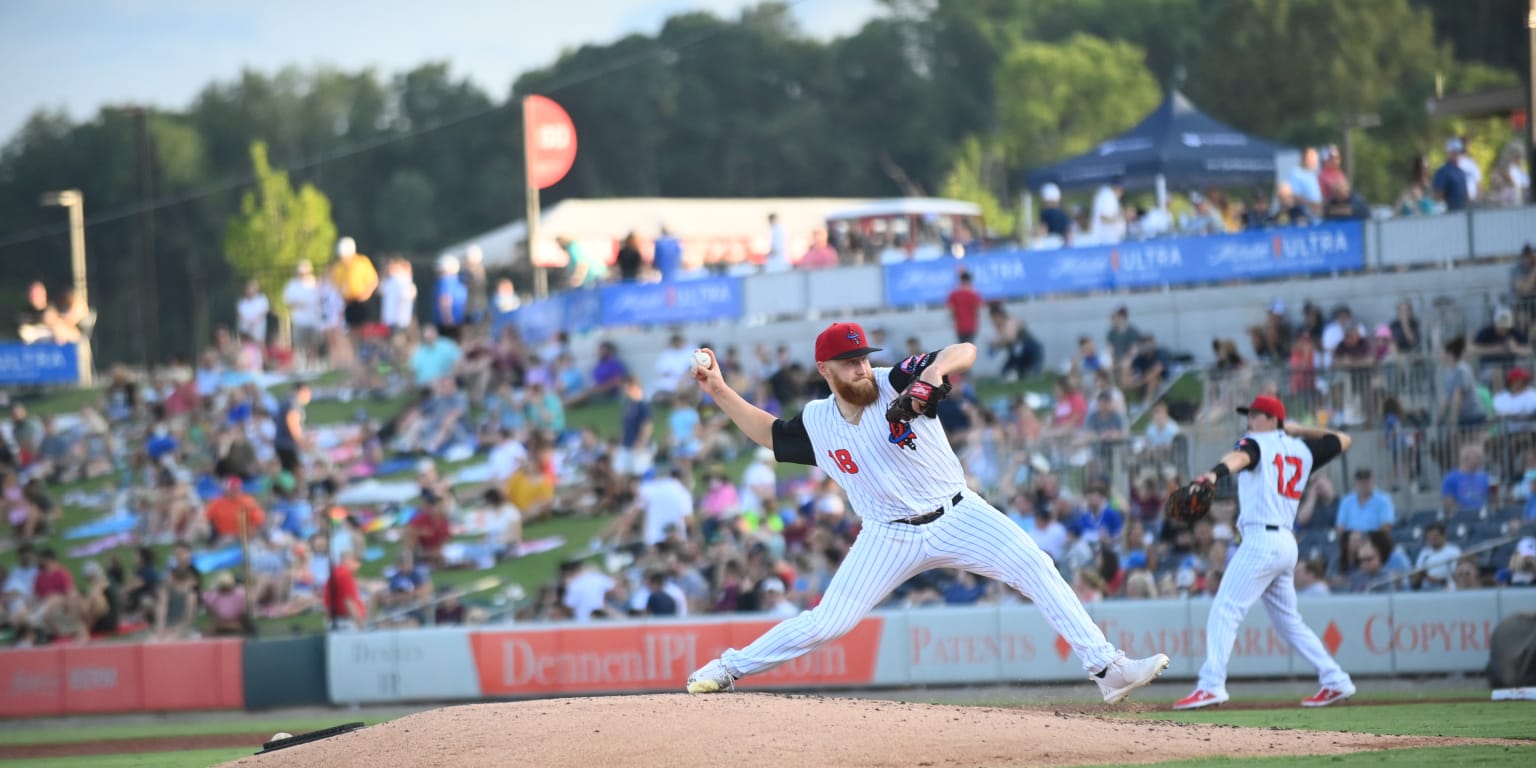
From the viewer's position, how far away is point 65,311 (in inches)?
1433

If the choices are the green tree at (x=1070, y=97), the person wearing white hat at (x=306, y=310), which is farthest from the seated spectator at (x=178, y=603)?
the green tree at (x=1070, y=97)

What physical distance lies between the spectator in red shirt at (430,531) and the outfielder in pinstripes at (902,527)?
1456cm

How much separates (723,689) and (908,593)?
9763 millimetres

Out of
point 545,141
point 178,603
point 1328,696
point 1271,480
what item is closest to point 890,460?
point 1271,480

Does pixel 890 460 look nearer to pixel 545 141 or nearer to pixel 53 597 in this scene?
pixel 53 597

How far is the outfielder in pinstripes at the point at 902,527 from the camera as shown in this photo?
9070 millimetres

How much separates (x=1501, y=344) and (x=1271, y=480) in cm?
799

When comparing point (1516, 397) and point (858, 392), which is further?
point (1516, 397)

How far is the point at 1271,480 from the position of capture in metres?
12.5

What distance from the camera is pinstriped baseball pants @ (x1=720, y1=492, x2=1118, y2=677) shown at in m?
9.05

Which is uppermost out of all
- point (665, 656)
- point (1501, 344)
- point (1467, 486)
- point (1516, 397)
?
point (1501, 344)

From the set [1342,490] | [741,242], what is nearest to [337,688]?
[1342,490]

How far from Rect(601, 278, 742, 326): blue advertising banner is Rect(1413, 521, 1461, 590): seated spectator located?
1389 centimetres

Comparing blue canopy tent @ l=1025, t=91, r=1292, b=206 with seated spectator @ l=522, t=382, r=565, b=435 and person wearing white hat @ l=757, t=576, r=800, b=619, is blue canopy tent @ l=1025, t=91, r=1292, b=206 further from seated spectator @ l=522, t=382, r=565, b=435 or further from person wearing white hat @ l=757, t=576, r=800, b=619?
person wearing white hat @ l=757, t=576, r=800, b=619
